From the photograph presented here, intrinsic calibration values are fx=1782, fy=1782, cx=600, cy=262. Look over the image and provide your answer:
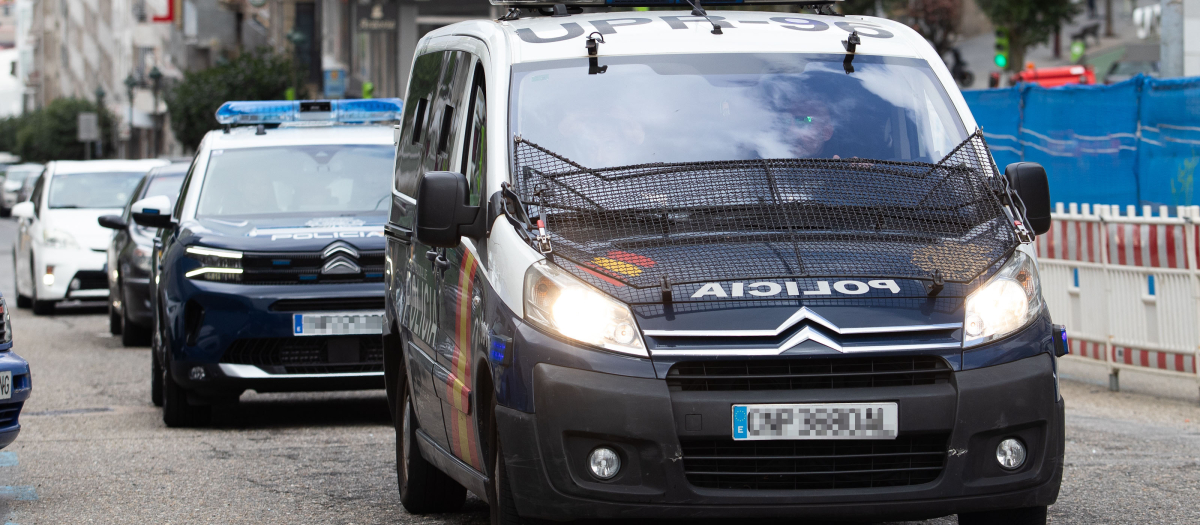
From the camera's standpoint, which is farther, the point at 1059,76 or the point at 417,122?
the point at 1059,76

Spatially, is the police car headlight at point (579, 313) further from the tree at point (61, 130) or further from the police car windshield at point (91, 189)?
the tree at point (61, 130)

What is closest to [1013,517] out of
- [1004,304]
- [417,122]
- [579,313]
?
[1004,304]

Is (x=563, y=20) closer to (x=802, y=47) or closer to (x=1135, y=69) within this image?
(x=802, y=47)

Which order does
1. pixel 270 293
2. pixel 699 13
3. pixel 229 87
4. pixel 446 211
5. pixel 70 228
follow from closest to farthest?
pixel 446 211, pixel 699 13, pixel 270 293, pixel 70 228, pixel 229 87

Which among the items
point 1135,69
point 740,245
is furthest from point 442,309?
point 1135,69

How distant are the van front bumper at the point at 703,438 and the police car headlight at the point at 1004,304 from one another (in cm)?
11

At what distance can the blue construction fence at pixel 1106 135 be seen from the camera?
1369 centimetres

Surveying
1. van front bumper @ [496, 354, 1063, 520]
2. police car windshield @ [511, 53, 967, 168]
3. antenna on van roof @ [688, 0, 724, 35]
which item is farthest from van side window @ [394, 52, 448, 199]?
van front bumper @ [496, 354, 1063, 520]

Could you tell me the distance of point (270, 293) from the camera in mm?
10000

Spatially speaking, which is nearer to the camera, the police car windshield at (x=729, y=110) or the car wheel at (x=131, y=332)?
the police car windshield at (x=729, y=110)

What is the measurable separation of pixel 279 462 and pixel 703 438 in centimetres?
438

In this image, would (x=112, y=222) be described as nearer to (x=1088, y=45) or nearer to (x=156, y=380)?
(x=156, y=380)

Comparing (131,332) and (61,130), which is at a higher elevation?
(131,332)

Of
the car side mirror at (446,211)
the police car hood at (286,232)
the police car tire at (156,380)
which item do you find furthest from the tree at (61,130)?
the car side mirror at (446,211)
